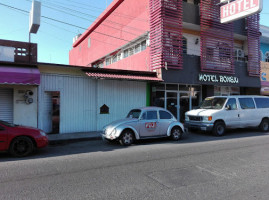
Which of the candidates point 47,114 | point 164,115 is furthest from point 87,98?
point 164,115

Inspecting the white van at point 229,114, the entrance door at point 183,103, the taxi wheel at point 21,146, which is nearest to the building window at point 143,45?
the entrance door at point 183,103

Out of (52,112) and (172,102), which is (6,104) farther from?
(172,102)

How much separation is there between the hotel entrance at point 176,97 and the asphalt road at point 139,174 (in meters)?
6.99

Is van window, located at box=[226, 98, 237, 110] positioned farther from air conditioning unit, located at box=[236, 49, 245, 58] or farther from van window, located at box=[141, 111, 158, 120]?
air conditioning unit, located at box=[236, 49, 245, 58]

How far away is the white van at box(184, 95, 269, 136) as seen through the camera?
10.5 m

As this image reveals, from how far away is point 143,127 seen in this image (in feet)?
28.0

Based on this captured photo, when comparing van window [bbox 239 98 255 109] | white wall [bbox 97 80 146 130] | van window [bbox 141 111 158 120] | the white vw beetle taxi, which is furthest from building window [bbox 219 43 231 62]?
van window [bbox 141 111 158 120]

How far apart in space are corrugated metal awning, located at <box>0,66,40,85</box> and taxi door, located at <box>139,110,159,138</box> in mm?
5011

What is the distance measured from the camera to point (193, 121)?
1118cm

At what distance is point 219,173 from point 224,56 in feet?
41.8

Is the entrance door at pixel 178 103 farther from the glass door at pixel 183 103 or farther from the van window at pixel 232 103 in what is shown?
Result: the van window at pixel 232 103

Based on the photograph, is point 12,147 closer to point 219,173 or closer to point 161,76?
point 219,173

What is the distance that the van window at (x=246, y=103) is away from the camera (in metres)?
11.4

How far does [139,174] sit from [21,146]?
13.6 feet
